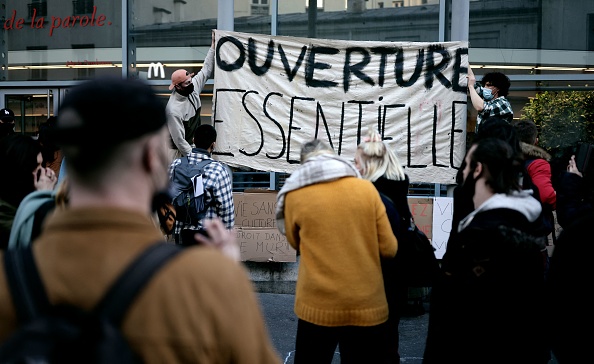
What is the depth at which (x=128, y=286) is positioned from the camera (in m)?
1.41

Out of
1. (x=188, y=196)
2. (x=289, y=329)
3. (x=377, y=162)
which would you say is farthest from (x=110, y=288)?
(x=289, y=329)

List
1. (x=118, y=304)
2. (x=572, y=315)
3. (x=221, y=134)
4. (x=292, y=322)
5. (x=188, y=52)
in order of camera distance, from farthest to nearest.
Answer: (x=188, y=52), (x=221, y=134), (x=292, y=322), (x=572, y=315), (x=118, y=304)

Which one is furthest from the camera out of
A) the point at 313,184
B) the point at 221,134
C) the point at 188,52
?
the point at 188,52

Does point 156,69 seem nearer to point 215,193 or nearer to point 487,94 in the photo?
point 215,193

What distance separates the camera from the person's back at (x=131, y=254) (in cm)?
142

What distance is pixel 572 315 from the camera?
2660 mm

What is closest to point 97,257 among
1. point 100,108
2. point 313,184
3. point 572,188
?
point 100,108

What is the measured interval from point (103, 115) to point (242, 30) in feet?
22.5

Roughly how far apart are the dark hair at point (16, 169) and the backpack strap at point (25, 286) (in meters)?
2.08

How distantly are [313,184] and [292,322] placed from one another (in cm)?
290

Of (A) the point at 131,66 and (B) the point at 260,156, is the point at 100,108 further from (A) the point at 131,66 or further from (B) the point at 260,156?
(A) the point at 131,66

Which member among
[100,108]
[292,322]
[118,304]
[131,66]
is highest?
[131,66]

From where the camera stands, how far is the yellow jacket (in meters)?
3.87

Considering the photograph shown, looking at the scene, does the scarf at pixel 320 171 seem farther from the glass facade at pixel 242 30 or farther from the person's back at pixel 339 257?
the glass facade at pixel 242 30
